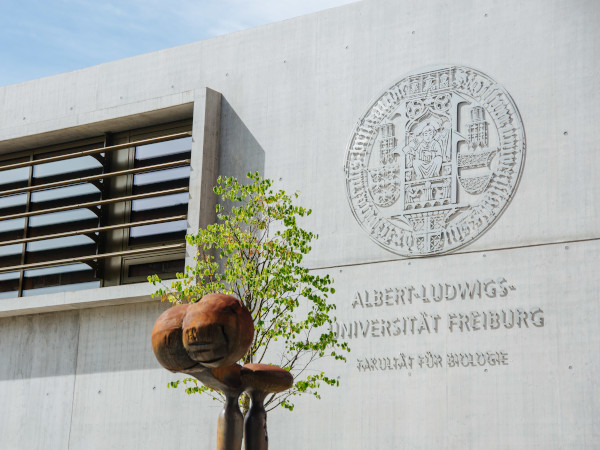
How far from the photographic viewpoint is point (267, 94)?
454 inches

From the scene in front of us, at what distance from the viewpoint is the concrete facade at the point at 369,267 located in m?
9.05

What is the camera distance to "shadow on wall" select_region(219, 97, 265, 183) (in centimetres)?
1147

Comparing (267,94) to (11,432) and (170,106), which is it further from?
(11,432)

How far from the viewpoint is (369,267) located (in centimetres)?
1022

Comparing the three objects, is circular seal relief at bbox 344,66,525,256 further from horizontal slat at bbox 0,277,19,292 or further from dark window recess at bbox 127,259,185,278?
horizontal slat at bbox 0,277,19,292

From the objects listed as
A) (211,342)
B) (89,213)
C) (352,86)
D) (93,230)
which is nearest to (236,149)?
(352,86)

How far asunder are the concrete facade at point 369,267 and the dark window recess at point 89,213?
0.40 m

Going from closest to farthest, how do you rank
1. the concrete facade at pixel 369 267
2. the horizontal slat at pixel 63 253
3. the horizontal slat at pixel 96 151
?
the concrete facade at pixel 369 267, the horizontal slat at pixel 96 151, the horizontal slat at pixel 63 253

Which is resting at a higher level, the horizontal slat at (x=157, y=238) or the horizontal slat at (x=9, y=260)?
the horizontal slat at (x=157, y=238)

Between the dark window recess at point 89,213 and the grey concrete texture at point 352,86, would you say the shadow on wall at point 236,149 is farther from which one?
the dark window recess at point 89,213

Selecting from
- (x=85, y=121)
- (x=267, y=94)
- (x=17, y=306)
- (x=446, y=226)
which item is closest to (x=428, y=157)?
(x=446, y=226)

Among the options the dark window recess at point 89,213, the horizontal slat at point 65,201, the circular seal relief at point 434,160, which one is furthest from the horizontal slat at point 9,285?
the circular seal relief at point 434,160

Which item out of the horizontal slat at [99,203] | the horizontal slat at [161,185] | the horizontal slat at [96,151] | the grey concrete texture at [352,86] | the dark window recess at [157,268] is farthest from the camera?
the horizontal slat at [161,185]

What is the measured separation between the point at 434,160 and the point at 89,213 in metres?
4.99
